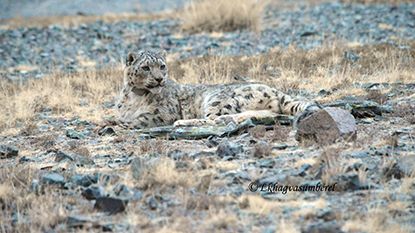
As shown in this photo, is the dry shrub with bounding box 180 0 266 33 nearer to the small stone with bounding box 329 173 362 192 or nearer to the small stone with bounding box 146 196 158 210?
the small stone with bounding box 329 173 362 192

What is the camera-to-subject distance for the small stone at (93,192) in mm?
8359

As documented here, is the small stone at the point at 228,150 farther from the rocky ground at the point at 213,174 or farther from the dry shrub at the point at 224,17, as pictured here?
the dry shrub at the point at 224,17

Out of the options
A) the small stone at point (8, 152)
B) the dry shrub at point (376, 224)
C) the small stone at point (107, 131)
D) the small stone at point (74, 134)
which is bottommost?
the small stone at point (74, 134)

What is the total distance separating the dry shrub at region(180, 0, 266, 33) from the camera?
23.3 metres

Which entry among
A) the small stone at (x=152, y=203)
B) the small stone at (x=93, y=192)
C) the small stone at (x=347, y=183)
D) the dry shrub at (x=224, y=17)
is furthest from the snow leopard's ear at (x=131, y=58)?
the dry shrub at (x=224, y=17)

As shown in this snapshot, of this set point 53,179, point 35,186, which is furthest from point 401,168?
point 35,186

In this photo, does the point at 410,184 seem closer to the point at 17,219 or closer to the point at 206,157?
the point at 206,157

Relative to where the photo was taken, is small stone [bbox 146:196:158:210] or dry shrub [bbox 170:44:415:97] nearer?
small stone [bbox 146:196:158:210]

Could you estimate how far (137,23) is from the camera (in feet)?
86.2

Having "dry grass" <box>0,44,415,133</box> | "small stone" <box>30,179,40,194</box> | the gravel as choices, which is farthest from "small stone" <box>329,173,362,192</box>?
the gravel

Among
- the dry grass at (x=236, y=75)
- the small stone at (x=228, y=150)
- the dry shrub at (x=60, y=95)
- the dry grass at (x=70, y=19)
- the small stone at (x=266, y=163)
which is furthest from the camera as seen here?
the dry grass at (x=70, y=19)

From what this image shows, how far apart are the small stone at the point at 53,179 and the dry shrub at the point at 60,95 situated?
4782 millimetres

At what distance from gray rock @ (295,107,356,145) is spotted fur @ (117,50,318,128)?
187cm

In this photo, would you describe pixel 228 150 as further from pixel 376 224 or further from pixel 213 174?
pixel 376 224
